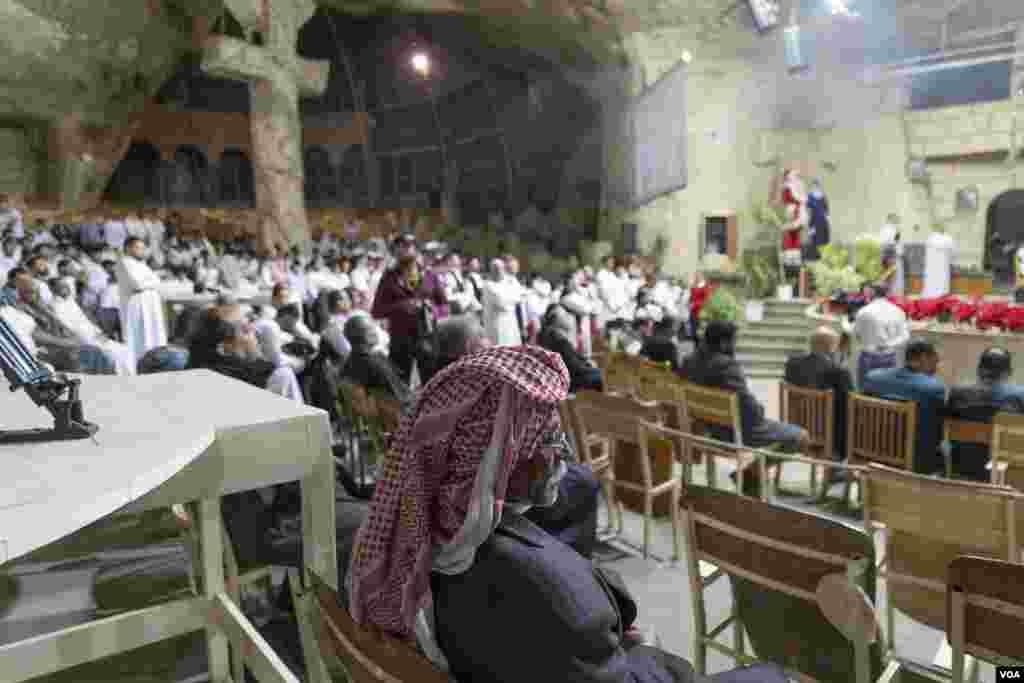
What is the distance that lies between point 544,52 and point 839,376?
14.4 m

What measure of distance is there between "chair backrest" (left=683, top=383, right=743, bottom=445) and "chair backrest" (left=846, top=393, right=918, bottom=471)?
0.69 meters

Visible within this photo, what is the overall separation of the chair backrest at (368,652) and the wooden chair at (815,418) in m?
3.80

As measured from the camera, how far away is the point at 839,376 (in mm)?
4848

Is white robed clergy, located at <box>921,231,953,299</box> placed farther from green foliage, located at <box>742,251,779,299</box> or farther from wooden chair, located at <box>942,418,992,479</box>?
wooden chair, located at <box>942,418,992,479</box>

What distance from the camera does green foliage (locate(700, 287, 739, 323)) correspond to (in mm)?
11227

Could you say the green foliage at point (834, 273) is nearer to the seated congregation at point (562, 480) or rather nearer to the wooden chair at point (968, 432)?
the seated congregation at point (562, 480)

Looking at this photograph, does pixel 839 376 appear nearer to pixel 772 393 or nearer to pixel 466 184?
pixel 772 393

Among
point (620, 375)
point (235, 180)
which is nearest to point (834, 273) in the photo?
point (620, 375)

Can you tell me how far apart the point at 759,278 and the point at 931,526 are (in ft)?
42.0

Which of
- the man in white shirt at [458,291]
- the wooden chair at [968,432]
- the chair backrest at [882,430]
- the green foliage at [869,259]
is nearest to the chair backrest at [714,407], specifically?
the chair backrest at [882,430]

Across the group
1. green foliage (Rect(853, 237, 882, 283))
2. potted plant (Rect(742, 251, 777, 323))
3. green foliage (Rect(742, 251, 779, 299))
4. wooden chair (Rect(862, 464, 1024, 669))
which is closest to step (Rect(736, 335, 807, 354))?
green foliage (Rect(853, 237, 882, 283))

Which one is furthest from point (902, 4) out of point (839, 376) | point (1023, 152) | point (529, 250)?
point (839, 376)

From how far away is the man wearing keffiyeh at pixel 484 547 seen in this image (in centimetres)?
132

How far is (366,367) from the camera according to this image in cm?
482
